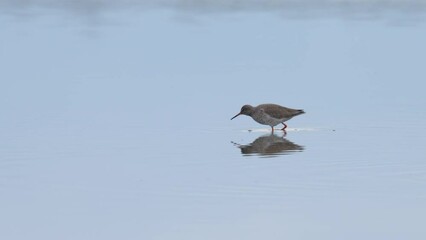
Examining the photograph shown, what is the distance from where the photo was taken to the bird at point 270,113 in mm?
12289

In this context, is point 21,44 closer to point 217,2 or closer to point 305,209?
point 217,2

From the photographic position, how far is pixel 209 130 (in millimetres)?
11797

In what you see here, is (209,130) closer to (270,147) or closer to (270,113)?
(270,113)

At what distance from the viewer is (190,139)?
11.2m

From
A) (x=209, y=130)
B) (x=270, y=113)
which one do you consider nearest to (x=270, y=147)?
(x=209, y=130)

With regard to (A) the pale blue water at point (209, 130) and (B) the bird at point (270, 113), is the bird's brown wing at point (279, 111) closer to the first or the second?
(B) the bird at point (270, 113)

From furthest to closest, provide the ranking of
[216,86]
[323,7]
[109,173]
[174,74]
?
[323,7] → [174,74] → [216,86] → [109,173]

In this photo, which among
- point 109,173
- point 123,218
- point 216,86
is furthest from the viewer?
point 216,86

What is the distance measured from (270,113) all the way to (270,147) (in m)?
1.26

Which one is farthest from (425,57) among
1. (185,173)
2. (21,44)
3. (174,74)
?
(185,173)

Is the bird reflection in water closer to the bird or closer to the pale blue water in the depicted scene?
the pale blue water

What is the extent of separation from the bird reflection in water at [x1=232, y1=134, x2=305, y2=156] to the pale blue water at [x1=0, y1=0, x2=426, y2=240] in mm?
22

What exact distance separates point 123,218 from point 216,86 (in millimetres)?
6719

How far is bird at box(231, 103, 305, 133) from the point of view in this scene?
1229 cm
